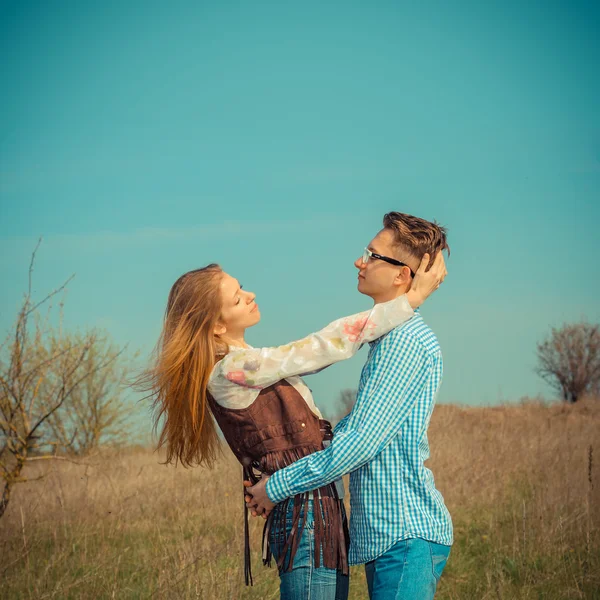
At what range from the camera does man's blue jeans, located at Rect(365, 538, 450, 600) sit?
2.28 m

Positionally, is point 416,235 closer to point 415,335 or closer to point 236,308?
point 415,335

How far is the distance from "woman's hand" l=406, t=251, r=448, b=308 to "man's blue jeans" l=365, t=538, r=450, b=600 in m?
0.85

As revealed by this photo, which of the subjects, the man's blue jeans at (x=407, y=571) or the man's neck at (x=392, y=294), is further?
the man's neck at (x=392, y=294)

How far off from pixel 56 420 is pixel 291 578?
572 inches

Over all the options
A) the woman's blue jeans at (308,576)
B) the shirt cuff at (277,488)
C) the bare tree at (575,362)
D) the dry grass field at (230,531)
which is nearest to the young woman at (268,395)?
the woman's blue jeans at (308,576)

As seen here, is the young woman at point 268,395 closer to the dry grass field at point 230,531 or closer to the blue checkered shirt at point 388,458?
the blue checkered shirt at point 388,458

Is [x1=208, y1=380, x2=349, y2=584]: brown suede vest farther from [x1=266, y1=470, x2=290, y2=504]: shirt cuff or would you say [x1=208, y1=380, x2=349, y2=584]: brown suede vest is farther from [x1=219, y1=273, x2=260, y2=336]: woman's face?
[x1=219, y1=273, x2=260, y2=336]: woman's face

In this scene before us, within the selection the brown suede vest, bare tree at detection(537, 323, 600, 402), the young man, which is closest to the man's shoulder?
the young man

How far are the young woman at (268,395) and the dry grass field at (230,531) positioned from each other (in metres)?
2.03

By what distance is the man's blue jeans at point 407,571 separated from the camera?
89.7 inches

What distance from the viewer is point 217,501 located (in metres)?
8.38

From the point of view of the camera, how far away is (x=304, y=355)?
2637 millimetres

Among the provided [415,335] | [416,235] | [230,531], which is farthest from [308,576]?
[230,531]

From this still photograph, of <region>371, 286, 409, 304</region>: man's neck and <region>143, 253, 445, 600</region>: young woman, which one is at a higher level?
<region>371, 286, 409, 304</region>: man's neck
